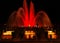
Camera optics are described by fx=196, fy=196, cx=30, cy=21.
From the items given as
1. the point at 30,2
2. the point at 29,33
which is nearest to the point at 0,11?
the point at 30,2

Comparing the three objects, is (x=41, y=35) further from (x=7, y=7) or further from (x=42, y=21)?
(x=7, y=7)

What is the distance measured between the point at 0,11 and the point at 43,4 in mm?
5214

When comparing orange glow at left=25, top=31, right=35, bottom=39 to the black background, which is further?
the black background

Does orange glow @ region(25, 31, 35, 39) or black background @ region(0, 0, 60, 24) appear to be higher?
black background @ region(0, 0, 60, 24)

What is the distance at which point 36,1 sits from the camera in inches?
931

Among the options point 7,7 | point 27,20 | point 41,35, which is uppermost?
point 7,7

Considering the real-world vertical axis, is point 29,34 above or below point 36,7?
below

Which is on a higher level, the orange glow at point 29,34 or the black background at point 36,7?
the black background at point 36,7

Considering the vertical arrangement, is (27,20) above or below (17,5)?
below

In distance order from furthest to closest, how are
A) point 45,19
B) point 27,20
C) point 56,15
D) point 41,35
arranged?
point 56,15
point 45,19
point 27,20
point 41,35

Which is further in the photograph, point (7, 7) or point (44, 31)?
point (7, 7)

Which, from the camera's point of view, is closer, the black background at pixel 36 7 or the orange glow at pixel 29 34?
the orange glow at pixel 29 34

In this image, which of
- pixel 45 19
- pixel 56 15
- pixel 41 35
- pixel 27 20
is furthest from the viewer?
pixel 56 15

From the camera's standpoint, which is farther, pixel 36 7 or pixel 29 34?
pixel 36 7
